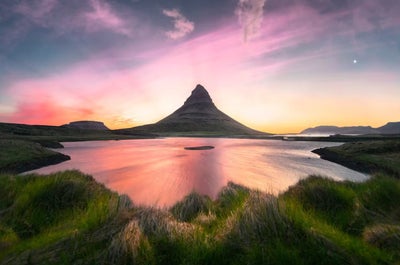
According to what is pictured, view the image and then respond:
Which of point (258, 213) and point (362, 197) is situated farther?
point (362, 197)

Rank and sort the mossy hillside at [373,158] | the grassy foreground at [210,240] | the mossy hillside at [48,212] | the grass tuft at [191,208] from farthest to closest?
the mossy hillside at [373,158] < the grass tuft at [191,208] < the mossy hillside at [48,212] < the grassy foreground at [210,240]

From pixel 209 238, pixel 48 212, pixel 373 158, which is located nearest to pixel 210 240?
pixel 209 238

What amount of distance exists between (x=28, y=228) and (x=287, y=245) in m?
8.08

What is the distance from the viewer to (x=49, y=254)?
5.98 meters

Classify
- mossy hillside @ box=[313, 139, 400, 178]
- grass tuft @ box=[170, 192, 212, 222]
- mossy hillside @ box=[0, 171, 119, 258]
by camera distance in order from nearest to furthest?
mossy hillside @ box=[0, 171, 119, 258] < grass tuft @ box=[170, 192, 212, 222] < mossy hillside @ box=[313, 139, 400, 178]

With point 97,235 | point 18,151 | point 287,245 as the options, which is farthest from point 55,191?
point 18,151

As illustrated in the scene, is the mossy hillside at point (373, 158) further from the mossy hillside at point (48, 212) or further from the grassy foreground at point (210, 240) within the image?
the mossy hillside at point (48, 212)

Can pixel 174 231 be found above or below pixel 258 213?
below

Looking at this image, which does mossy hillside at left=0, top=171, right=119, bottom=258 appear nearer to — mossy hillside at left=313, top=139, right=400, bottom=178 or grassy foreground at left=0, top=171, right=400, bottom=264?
grassy foreground at left=0, top=171, right=400, bottom=264

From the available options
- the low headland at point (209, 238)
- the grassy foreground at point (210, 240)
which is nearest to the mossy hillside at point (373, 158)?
the low headland at point (209, 238)

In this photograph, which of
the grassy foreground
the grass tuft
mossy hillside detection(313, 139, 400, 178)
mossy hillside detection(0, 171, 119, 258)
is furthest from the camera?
mossy hillside detection(313, 139, 400, 178)

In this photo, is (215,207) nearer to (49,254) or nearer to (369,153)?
(49,254)

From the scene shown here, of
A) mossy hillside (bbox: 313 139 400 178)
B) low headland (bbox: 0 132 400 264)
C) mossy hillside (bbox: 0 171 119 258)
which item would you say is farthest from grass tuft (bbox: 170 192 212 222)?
mossy hillside (bbox: 313 139 400 178)

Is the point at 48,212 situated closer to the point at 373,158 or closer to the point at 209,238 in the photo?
the point at 209,238
